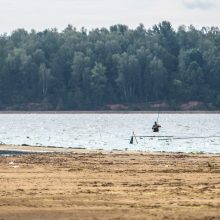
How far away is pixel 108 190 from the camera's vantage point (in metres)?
25.2

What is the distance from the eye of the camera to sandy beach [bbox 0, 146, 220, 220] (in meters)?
21.0

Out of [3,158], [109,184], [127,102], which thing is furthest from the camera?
[127,102]

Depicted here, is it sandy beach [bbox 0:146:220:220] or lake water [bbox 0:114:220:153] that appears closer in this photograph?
sandy beach [bbox 0:146:220:220]

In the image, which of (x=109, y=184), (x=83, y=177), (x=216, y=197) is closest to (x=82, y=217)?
(x=216, y=197)

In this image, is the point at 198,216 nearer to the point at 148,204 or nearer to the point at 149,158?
the point at 148,204

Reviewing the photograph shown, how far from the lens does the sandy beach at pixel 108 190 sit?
21.0 metres

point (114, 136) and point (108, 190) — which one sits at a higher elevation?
point (108, 190)

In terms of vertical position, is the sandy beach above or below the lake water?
above

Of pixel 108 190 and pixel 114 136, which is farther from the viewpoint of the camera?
pixel 114 136

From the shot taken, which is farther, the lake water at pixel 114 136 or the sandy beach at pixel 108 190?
the lake water at pixel 114 136

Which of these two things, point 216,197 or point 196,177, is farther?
point 196,177

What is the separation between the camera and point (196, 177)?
29.3m

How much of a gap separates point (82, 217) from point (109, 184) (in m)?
6.45

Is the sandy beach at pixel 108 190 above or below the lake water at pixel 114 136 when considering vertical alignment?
above
